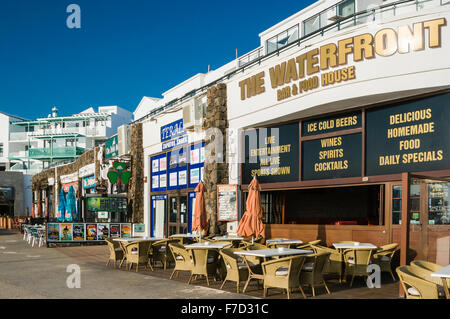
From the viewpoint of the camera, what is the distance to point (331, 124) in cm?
1185

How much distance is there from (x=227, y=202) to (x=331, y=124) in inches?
166

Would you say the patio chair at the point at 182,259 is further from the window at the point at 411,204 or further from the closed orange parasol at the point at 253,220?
the window at the point at 411,204

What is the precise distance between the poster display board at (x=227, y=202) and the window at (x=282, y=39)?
189 inches

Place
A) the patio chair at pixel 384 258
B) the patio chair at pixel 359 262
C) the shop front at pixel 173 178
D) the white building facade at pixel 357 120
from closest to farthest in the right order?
the patio chair at pixel 359 262, the patio chair at pixel 384 258, the white building facade at pixel 357 120, the shop front at pixel 173 178

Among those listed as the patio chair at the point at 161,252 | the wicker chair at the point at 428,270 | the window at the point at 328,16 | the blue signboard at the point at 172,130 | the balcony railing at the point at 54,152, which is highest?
the window at the point at 328,16

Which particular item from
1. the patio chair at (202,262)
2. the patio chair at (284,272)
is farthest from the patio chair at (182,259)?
the patio chair at (284,272)

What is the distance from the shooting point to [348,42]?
419 inches

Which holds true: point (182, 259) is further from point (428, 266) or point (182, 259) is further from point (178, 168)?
point (178, 168)

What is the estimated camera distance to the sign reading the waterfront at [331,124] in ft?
37.2

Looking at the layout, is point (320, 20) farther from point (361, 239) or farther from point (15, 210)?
point (15, 210)

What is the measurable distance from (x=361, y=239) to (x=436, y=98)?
3606 millimetres

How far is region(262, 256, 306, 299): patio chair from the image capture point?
24.6ft

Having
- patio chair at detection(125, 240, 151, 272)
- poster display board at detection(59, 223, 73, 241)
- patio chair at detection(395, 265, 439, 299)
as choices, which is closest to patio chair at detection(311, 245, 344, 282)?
patio chair at detection(395, 265, 439, 299)

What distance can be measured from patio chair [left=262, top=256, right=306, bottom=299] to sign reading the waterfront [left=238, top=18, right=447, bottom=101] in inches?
196
